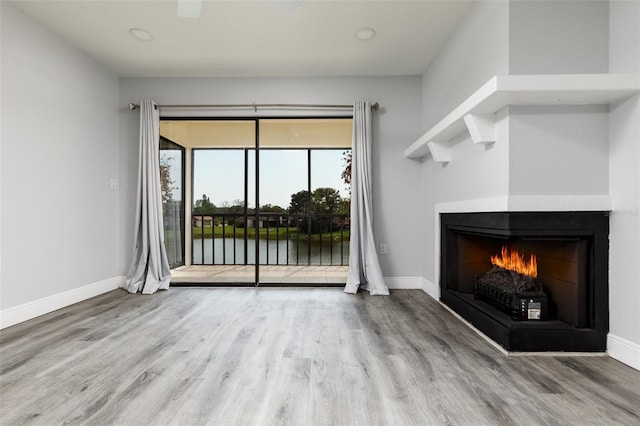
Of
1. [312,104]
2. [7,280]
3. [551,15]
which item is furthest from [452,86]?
[7,280]

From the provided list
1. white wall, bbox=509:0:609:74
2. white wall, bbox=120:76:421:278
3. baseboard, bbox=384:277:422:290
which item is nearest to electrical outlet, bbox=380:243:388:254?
white wall, bbox=120:76:421:278

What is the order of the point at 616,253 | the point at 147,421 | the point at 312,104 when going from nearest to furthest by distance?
the point at 147,421
the point at 616,253
the point at 312,104

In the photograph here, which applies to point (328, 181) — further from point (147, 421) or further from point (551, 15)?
point (147, 421)

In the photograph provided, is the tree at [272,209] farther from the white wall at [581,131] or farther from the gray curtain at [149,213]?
the white wall at [581,131]

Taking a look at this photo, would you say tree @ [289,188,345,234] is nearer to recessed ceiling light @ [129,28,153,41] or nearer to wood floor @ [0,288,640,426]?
wood floor @ [0,288,640,426]

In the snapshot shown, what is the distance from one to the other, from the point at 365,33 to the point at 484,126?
1.46 meters

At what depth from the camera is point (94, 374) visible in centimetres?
175

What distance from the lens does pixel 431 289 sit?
138 inches

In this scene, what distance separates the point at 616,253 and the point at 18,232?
13.4 feet

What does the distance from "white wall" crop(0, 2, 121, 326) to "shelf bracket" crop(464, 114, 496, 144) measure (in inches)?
132

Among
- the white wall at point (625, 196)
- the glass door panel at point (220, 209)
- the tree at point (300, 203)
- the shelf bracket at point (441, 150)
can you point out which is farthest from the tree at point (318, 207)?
the white wall at point (625, 196)

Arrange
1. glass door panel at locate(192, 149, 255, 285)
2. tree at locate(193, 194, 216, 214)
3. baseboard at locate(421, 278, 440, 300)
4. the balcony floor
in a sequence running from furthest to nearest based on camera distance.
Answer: tree at locate(193, 194, 216, 214) → glass door panel at locate(192, 149, 255, 285) → the balcony floor → baseboard at locate(421, 278, 440, 300)

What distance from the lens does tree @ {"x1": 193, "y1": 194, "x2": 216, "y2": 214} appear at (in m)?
5.49

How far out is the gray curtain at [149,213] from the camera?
3.76 meters
